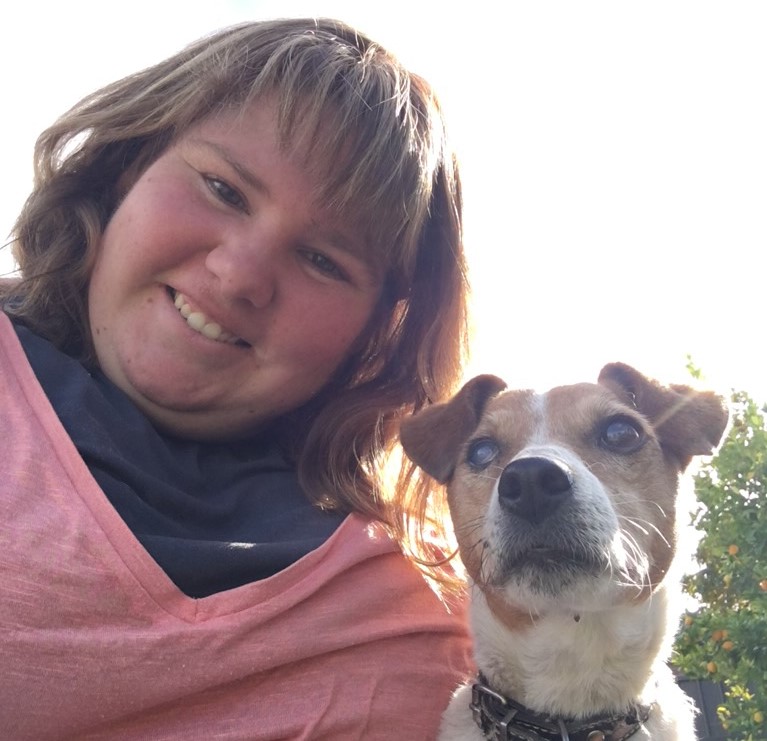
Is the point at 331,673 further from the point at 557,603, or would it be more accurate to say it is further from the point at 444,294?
the point at 444,294

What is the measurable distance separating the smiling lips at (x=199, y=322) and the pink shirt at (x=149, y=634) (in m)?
0.43

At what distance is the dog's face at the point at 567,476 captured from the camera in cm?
217

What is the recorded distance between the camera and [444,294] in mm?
2531

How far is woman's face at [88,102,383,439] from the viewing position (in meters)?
2.05

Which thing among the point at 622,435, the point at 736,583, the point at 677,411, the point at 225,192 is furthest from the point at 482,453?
the point at 736,583

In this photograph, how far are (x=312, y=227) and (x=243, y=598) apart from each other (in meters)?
1.04

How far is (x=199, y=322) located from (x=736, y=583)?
599 centimetres

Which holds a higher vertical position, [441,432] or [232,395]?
[232,395]

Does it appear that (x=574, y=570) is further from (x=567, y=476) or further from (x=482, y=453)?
(x=482, y=453)

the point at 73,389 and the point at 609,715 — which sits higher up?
the point at 73,389

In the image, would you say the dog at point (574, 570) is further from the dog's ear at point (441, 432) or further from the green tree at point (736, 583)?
the green tree at point (736, 583)

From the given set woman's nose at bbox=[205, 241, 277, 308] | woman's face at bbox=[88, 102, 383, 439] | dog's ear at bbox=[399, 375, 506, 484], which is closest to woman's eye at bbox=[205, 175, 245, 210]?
woman's face at bbox=[88, 102, 383, 439]

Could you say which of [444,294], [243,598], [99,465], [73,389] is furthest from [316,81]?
[243,598]

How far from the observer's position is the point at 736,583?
21.1ft
